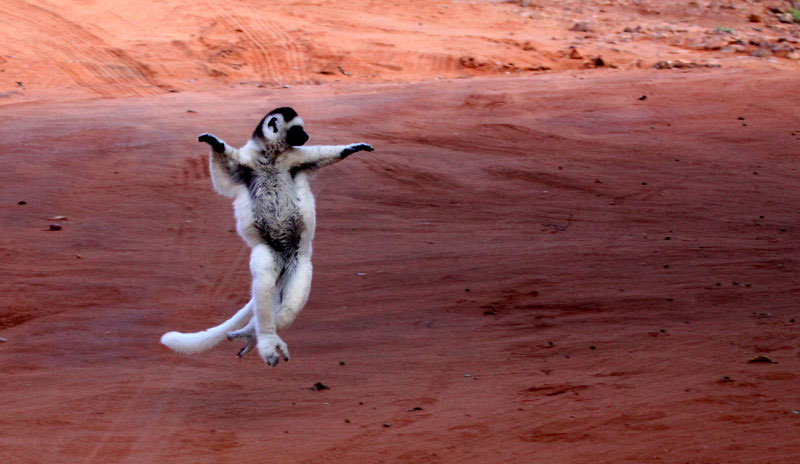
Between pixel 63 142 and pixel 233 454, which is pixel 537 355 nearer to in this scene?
pixel 233 454

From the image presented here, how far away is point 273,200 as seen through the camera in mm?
A: 5219

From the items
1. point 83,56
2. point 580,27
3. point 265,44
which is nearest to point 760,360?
point 265,44

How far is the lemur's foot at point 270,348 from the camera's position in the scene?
480 centimetres

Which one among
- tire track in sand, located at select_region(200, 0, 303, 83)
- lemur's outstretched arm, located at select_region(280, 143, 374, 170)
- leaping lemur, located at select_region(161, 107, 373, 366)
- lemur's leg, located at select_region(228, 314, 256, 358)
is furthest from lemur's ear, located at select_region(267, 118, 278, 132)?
tire track in sand, located at select_region(200, 0, 303, 83)

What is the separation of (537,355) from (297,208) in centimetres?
264

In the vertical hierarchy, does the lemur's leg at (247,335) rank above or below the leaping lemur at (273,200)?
below

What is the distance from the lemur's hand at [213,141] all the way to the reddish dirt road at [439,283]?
1987mm

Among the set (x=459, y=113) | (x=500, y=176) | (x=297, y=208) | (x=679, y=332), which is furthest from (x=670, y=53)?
(x=297, y=208)

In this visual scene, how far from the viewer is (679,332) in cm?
712

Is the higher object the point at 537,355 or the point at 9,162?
the point at 9,162

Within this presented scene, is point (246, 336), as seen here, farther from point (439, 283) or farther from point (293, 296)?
point (439, 283)

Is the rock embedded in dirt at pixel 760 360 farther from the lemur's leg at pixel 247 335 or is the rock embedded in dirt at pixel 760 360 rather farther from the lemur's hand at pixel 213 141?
the lemur's hand at pixel 213 141

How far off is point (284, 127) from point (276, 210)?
1.69 ft

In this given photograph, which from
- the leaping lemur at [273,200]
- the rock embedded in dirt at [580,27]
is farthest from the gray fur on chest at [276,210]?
the rock embedded in dirt at [580,27]
